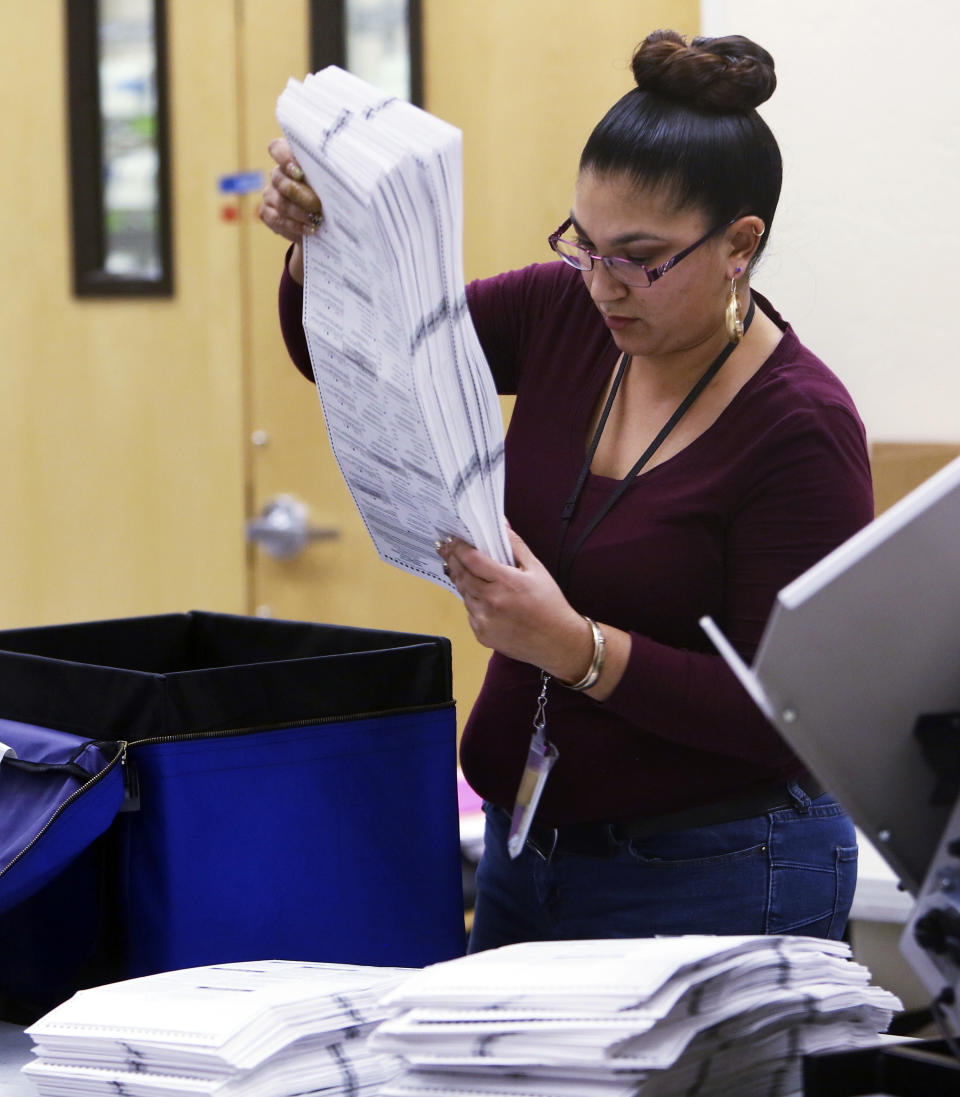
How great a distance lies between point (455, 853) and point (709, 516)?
0.35 m

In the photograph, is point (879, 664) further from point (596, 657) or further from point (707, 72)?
point (707, 72)

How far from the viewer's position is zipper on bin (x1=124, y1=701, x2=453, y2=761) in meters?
1.03

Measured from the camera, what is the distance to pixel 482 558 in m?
1.02

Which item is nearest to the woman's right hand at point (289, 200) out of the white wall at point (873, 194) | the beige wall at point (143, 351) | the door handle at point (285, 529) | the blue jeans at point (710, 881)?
the blue jeans at point (710, 881)

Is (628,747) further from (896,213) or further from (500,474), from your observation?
(896,213)

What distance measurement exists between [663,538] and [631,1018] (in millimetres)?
474

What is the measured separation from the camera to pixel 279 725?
108 cm

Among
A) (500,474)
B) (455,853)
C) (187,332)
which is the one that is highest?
(187,332)

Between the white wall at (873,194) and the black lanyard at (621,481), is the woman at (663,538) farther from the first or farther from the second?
the white wall at (873,194)

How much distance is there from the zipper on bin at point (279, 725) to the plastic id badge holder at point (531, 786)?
0.08 metres

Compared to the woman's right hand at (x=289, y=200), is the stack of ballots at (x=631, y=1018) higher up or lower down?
lower down

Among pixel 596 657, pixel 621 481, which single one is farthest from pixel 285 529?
pixel 596 657

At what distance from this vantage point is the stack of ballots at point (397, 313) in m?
0.88

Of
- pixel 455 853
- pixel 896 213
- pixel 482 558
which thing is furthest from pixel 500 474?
pixel 896 213
